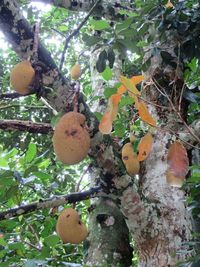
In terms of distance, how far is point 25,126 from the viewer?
1267mm

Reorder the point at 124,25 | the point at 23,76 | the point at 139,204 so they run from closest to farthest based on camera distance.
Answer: the point at 23,76
the point at 139,204
the point at 124,25

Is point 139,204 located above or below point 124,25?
below

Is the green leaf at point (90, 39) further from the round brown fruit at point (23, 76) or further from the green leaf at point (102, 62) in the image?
the round brown fruit at point (23, 76)

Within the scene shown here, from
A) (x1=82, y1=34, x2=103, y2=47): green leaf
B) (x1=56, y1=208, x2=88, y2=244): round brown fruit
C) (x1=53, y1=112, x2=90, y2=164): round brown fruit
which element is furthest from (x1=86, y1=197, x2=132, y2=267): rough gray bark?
A: (x1=82, y1=34, x2=103, y2=47): green leaf

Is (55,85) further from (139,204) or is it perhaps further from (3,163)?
(3,163)

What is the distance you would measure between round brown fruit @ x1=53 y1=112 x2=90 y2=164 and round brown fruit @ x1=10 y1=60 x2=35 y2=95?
0.47 ft

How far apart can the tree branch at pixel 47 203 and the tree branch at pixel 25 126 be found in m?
0.22

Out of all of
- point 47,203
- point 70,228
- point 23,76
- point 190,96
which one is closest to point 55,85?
point 23,76

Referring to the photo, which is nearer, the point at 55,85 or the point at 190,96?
the point at 55,85

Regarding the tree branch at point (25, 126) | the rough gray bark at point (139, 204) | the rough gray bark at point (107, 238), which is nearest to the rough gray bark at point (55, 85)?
the rough gray bark at point (139, 204)

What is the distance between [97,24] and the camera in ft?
4.55

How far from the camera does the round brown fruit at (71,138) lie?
111 cm

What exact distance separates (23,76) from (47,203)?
420 mm

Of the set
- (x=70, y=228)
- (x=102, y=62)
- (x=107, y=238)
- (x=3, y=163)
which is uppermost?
(x=102, y=62)
